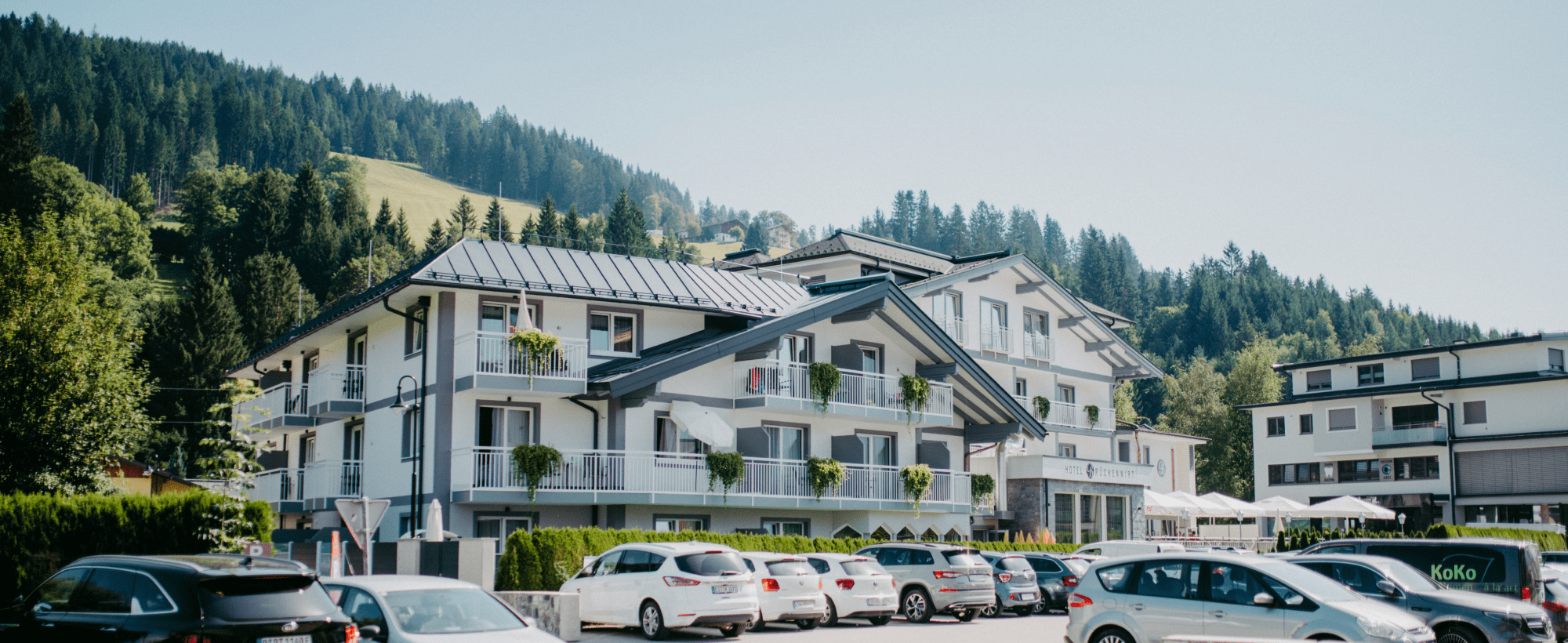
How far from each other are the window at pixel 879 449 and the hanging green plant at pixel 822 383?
2.84m

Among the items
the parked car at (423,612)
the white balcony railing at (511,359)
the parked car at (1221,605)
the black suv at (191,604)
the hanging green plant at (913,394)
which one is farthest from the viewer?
the hanging green plant at (913,394)

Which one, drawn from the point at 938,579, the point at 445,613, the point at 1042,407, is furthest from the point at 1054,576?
the point at 1042,407

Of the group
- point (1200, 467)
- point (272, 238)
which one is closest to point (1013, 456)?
point (1200, 467)

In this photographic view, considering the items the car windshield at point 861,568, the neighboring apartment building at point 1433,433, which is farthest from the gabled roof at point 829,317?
the neighboring apartment building at point 1433,433

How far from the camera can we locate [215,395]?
2640 inches

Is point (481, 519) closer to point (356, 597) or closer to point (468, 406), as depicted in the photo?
point (468, 406)

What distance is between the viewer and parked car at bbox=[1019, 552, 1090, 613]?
27609 mm

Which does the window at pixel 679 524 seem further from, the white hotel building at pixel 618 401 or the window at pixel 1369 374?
the window at pixel 1369 374

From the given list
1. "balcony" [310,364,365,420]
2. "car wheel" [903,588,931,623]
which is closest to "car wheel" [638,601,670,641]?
"car wheel" [903,588,931,623]

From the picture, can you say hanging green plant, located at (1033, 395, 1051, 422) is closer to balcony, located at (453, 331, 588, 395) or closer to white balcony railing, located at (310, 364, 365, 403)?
balcony, located at (453, 331, 588, 395)

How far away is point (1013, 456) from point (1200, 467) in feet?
177

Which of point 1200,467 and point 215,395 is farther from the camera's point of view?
point 1200,467

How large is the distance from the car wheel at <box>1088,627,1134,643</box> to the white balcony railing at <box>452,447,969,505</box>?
15607 mm

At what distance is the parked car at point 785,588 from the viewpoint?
2092 cm
